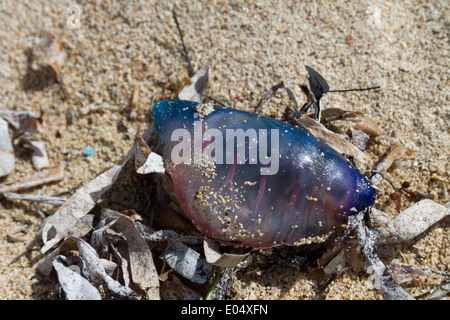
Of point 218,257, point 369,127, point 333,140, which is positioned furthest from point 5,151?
point 369,127

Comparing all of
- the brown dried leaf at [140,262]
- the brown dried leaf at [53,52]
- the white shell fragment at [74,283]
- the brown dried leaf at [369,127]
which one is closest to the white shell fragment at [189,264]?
the brown dried leaf at [140,262]

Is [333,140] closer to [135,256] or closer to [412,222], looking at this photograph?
[412,222]

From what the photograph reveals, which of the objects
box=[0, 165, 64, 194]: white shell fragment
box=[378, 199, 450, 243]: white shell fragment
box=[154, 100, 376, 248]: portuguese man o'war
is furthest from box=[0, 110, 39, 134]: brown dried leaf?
box=[378, 199, 450, 243]: white shell fragment

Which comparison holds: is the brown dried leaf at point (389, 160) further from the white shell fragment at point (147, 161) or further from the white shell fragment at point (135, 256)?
the white shell fragment at point (135, 256)

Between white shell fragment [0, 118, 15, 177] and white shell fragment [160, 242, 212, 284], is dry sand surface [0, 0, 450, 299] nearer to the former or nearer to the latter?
white shell fragment [0, 118, 15, 177]
